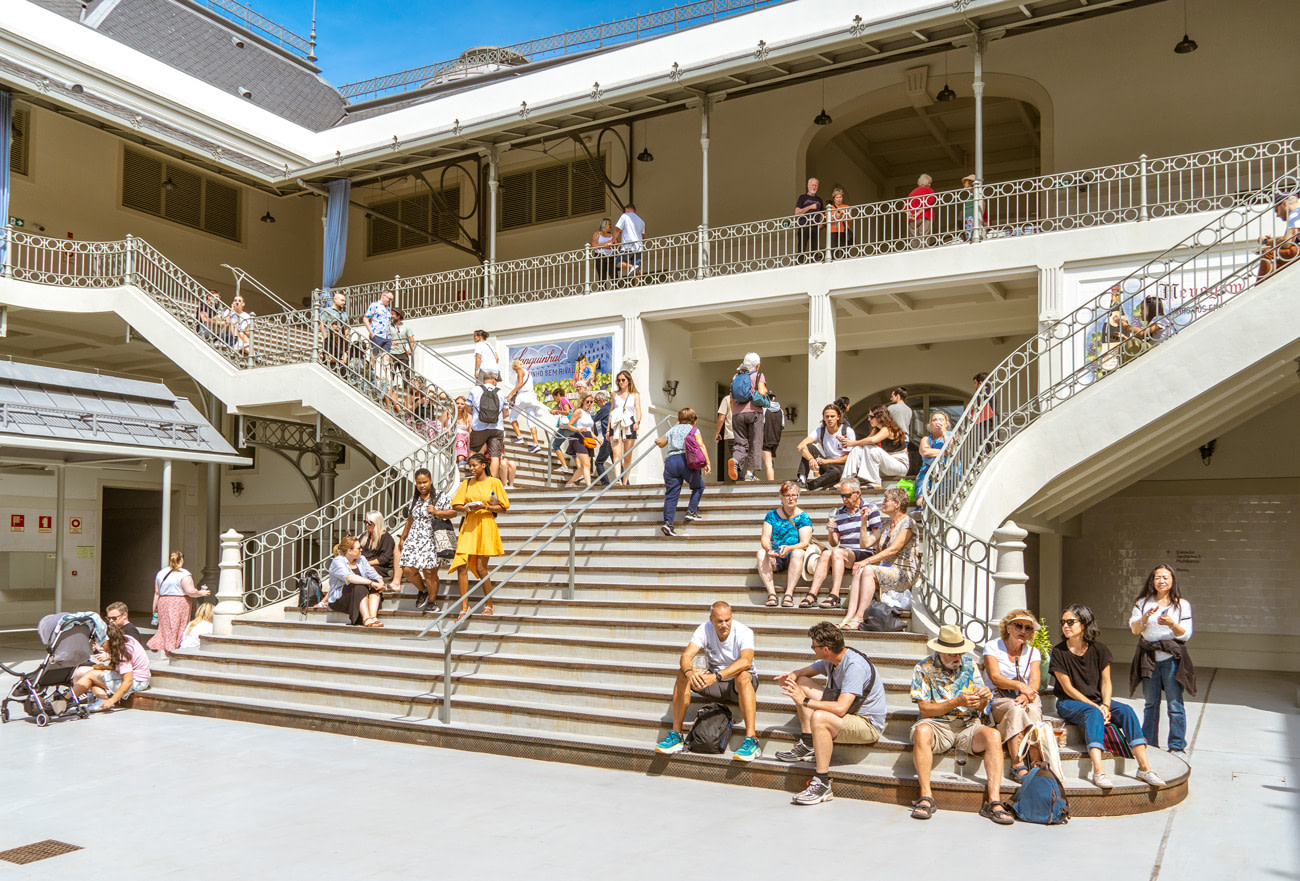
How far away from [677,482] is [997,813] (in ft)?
18.6

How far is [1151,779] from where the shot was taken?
22.0ft

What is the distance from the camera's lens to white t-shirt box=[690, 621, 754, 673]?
772cm

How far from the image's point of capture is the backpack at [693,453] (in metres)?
11.2

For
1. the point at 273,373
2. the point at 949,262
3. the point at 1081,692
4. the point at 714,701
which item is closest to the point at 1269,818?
the point at 1081,692

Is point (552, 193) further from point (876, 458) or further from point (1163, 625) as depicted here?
point (1163, 625)

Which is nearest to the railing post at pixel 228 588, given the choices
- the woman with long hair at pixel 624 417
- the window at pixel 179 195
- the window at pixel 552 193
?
the woman with long hair at pixel 624 417

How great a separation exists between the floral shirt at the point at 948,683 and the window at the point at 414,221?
18.2 metres

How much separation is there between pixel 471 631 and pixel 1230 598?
11137 mm

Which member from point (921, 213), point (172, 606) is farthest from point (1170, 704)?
point (172, 606)

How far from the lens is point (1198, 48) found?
15.8 meters

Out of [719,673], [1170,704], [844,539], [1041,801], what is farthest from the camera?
[844,539]

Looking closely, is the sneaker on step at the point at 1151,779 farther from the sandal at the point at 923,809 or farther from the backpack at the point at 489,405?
the backpack at the point at 489,405

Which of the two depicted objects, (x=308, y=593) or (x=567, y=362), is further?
(x=567, y=362)

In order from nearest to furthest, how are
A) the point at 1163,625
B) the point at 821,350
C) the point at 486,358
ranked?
1. the point at 1163,625
2. the point at 486,358
3. the point at 821,350
